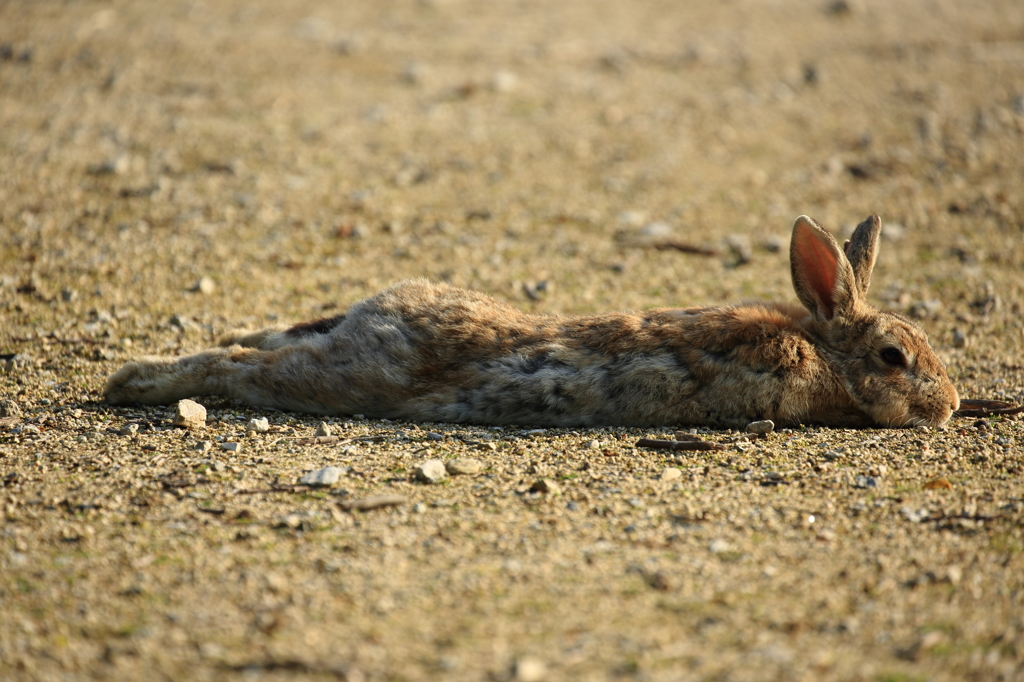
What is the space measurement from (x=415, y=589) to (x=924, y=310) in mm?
5148

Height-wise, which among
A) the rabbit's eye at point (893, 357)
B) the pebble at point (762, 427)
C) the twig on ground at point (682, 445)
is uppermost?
the rabbit's eye at point (893, 357)

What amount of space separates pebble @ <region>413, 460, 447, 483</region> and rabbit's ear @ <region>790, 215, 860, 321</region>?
2.32 meters

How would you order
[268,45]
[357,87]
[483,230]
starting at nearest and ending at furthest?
[483,230] → [357,87] → [268,45]

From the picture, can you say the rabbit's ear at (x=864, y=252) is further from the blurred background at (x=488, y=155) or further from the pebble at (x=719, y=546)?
the pebble at (x=719, y=546)

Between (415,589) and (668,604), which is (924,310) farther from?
(415,589)

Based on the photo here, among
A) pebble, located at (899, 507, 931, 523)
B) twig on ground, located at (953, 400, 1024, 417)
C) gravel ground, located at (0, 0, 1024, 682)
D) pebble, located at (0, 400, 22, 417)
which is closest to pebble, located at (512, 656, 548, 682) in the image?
gravel ground, located at (0, 0, 1024, 682)

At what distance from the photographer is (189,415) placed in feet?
16.2

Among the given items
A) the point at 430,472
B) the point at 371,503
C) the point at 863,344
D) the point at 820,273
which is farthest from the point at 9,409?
the point at 863,344

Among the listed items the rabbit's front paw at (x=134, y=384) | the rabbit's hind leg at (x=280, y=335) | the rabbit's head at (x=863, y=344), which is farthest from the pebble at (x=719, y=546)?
the rabbit's front paw at (x=134, y=384)

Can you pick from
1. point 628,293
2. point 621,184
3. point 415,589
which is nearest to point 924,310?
point 628,293

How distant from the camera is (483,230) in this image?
8.18 m

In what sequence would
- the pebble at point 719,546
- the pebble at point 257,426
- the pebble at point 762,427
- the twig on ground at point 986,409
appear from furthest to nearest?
1. the twig on ground at point 986,409
2. the pebble at point 762,427
3. the pebble at point 257,426
4. the pebble at point 719,546

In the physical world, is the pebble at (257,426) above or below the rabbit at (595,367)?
below

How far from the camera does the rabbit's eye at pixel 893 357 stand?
5.38m
